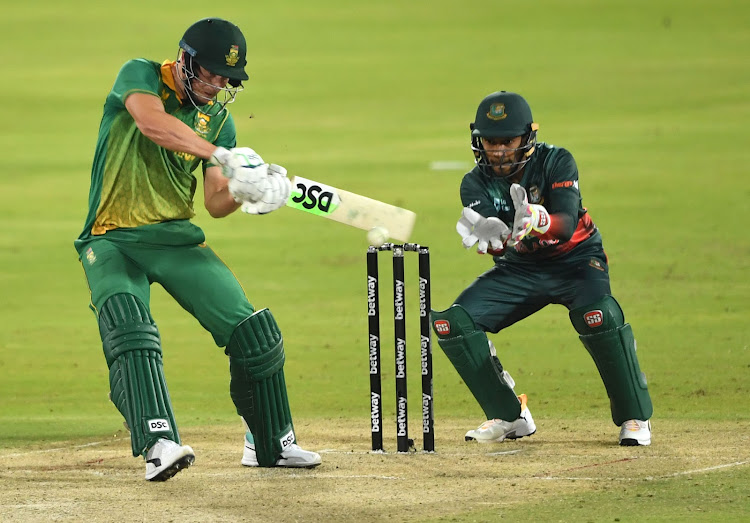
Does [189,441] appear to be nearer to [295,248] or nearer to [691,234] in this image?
[295,248]

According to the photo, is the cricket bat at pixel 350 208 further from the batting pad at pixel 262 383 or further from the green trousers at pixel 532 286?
the green trousers at pixel 532 286

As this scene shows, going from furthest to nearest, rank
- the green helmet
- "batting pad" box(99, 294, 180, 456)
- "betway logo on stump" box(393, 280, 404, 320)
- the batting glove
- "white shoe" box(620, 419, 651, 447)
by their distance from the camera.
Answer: "white shoe" box(620, 419, 651, 447) → "betway logo on stump" box(393, 280, 404, 320) → the green helmet → the batting glove → "batting pad" box(99, 294, 180, 456)

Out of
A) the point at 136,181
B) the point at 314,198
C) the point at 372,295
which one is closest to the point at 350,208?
the point at 314,198

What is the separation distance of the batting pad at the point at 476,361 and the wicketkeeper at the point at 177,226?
3.00 ft

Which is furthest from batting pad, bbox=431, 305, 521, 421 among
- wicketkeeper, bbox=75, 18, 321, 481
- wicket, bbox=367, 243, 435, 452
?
wicketkeeper, bbox=75, 18, 321, 481

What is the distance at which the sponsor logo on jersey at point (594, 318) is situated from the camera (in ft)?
20.2

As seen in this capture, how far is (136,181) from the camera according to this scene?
555 centimetres

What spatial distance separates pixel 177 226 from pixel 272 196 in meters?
0.47

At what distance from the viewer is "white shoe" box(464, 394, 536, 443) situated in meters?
6.32

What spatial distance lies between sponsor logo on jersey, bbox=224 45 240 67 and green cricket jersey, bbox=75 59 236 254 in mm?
261

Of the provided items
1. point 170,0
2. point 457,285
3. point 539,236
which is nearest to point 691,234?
point 457,285

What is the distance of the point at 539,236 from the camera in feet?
20.4

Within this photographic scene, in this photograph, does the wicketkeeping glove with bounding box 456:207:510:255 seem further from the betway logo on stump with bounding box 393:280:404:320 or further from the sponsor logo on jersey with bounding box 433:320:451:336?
the sponsor logo on jersey with bounding box 433:320:451:336

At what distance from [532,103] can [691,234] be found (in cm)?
514
